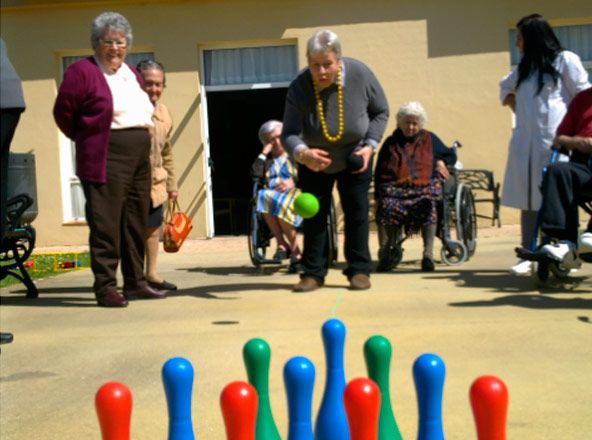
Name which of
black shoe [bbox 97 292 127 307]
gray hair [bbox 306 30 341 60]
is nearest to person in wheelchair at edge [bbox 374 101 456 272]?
gray hair [bbox 306 30 341 60]

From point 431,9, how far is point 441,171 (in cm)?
485

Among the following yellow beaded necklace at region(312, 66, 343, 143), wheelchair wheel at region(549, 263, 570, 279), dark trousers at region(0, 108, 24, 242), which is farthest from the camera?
wheelchair wheel at region(549, 263, 570, 279)

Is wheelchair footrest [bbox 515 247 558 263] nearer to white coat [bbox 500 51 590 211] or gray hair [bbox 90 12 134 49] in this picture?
white coat [bbox 500 51 590 211]

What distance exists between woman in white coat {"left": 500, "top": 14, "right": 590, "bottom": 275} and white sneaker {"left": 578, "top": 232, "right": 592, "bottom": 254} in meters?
1.02

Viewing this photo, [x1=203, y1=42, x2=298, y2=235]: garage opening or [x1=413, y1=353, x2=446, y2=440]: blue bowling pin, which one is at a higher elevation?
[x1=203, y1=42, x2=298, y2=235]: garage opening

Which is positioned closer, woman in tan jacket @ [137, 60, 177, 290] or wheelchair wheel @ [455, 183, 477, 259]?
woman in tan jacket @ [137, 60, 177, 290]

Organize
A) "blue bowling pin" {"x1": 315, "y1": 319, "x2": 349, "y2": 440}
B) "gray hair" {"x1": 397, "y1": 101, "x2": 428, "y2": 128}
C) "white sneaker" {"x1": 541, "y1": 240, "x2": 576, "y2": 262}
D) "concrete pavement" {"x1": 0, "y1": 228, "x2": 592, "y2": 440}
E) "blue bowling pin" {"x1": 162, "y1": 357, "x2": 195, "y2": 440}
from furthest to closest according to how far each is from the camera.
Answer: "gray hair" {"x1": 397, "y1": 101, "x2": 428, "y2": 128}, "white sneaker" {"x1": 541, "y1": 240, "x2": 576, "y2": 262}, "concrete pavement" {"x1": 0, "y1": 228, "x2": 592, "y2": 440}, "blue bowling pin" {"x1": 315, "y1": 319, "x2": 349, "y2": 440}, "blue bowling pin" {"x1": 162, "y1": 357, "x2": 195, "y2": 440}

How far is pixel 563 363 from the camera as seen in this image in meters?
4.50

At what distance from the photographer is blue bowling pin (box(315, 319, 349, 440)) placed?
302 centimetres

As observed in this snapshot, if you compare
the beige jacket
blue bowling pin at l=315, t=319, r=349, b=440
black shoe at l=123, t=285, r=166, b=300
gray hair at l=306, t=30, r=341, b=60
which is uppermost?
gray hair at l=306, t=30, r=341, b=60

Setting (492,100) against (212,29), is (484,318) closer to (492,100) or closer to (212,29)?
(492,100)

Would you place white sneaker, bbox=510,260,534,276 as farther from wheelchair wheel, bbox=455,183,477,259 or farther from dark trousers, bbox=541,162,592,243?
wheelchair wheel, bbox=455,183,477,259

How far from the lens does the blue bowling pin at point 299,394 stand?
2.61 metres

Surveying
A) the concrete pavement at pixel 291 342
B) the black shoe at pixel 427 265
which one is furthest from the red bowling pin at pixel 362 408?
the black shoe at pixel 427 265
